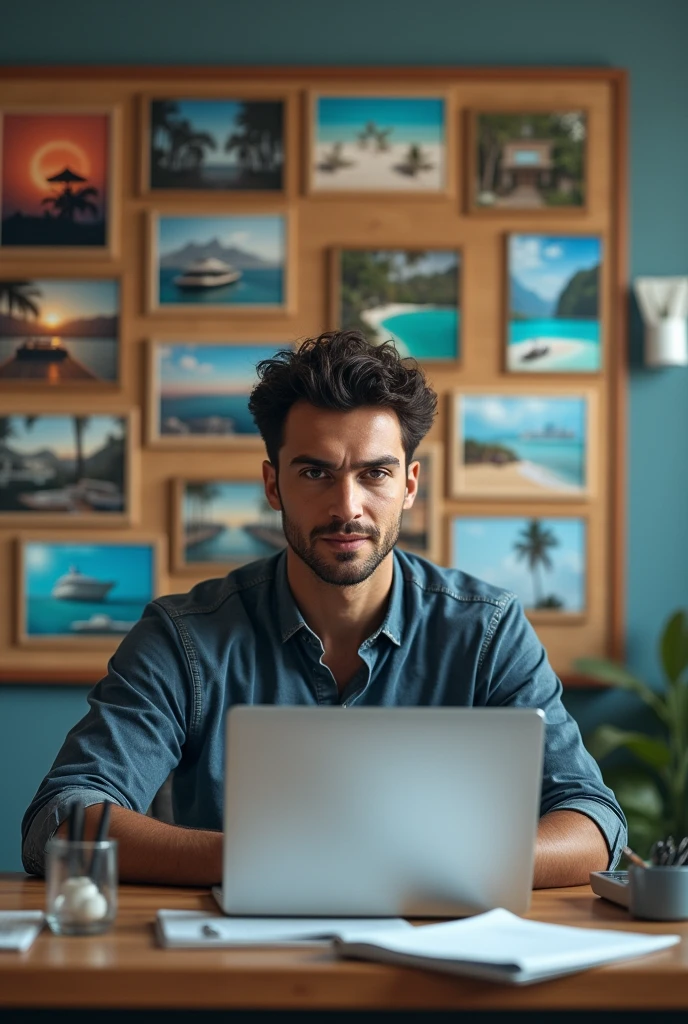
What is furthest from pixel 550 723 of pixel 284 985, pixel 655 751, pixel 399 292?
pixel 399 292

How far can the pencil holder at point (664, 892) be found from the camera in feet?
4.35

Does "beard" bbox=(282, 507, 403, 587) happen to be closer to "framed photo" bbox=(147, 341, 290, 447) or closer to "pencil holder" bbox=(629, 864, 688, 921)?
"pencil holder" bbox=(629, 864, 688, 921)

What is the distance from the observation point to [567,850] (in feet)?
5.15

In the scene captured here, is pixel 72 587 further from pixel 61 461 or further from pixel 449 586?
pixel 449 586

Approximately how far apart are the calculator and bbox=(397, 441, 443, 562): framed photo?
1951 mm

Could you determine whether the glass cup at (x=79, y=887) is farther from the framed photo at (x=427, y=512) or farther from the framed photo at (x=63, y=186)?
the framed photo at (x=63, y=186)

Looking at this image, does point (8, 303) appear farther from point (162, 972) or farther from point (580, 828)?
point (162, 972)

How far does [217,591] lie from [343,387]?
1.27 ft

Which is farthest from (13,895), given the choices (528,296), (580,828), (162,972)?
(528,296)

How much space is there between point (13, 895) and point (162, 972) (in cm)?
42

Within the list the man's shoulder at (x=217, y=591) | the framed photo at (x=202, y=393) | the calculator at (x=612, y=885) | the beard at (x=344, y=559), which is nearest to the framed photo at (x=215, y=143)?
the framed photo at (x=202, y=393)

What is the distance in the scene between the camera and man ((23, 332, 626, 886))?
1.77 m

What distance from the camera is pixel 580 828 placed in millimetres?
1618

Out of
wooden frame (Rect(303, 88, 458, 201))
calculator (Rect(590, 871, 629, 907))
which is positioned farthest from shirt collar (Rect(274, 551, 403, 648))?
wooden frame (Rect(303, 88, 458, 201))
